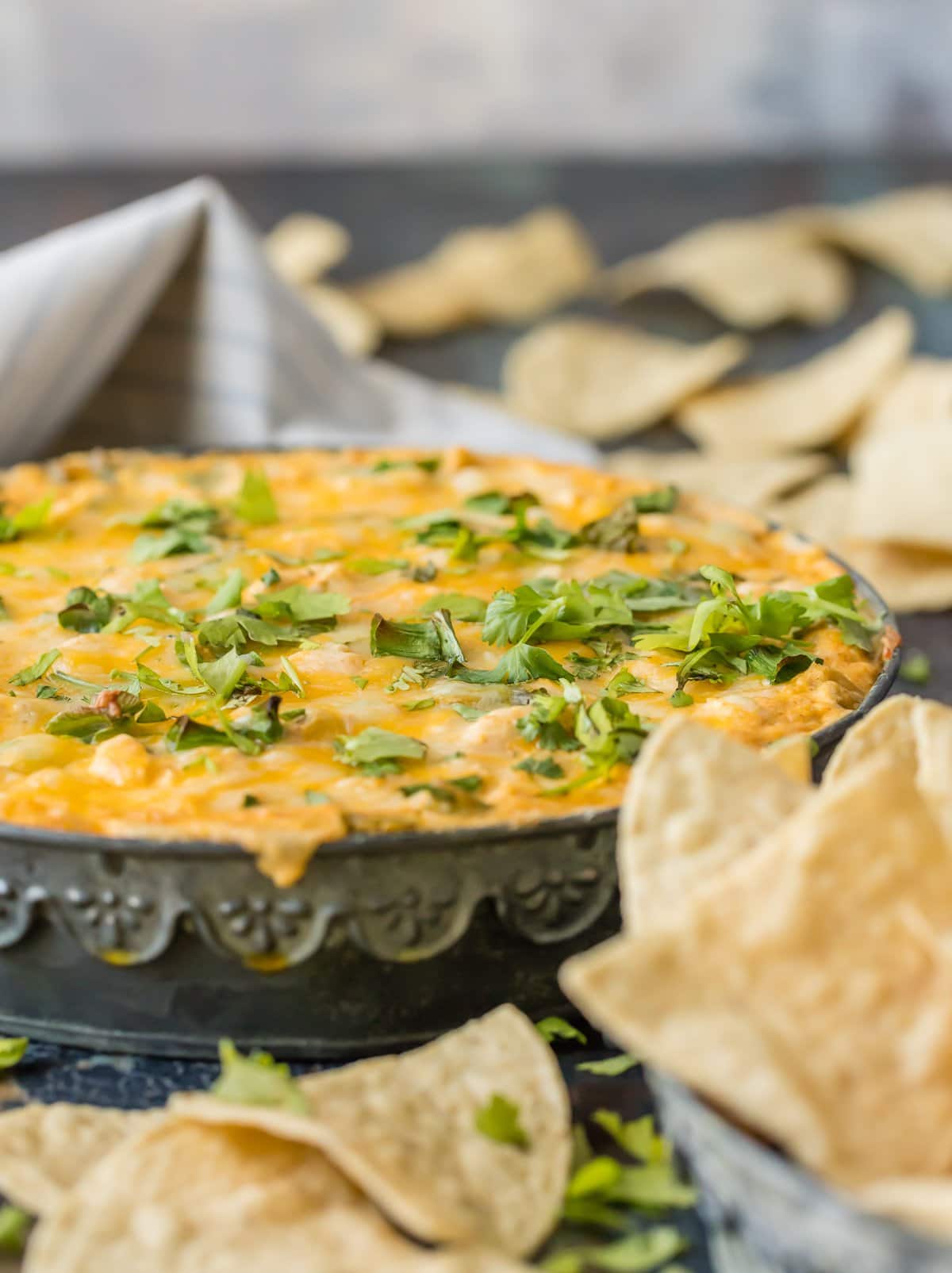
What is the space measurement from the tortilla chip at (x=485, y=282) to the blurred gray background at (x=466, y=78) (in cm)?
269

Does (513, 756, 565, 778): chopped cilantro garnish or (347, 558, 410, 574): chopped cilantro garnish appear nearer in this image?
(513, 756, 565, 778): chopped cilantro garnish

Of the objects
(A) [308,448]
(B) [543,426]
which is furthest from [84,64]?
(A) [308,448]

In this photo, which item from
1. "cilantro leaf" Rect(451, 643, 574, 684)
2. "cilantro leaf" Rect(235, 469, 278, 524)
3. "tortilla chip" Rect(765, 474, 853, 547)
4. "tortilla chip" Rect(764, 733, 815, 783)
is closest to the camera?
"tortilla chip" Rect(764, 733, 815, 783)

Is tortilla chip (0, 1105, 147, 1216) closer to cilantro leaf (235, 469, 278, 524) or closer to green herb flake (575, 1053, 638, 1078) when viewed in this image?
green herb flake (575, 1053, 638, 1078)

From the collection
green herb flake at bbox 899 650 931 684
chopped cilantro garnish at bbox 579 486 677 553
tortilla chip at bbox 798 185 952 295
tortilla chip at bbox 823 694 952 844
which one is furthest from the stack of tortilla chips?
tortilla chip at bbox 798 185 952 295

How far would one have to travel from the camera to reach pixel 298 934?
7.21 feet

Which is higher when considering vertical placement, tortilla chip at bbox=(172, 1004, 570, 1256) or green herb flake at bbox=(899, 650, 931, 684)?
tortilla chip at bbox=(172, 1004, 570, 1256)

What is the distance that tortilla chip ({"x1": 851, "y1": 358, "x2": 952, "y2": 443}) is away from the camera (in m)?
4.87

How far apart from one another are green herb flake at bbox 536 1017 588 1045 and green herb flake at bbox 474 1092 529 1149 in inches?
14.6

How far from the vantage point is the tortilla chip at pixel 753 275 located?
6098 mm

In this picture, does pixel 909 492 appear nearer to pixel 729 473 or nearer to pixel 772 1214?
pixel 729 473

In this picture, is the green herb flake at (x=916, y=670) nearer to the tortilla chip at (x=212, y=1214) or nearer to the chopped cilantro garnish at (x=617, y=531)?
the chopped cilantro garnish at (x=617, y=531)

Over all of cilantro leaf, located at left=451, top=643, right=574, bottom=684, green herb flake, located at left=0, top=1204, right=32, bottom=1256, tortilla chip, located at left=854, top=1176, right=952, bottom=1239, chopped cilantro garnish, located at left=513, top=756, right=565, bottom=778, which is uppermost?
tortilla chip, located at left=854, top=1176, right=952, bottom=1239

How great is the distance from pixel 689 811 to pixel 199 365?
3.20 m
